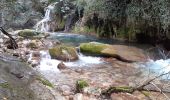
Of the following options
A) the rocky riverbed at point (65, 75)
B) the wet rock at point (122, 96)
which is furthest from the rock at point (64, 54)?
the wet rock at point (122, 96)

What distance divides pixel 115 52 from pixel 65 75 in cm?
287

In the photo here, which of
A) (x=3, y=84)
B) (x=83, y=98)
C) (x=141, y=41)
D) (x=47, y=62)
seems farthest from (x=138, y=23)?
(x=3, y=84)

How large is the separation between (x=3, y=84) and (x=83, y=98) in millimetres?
2708

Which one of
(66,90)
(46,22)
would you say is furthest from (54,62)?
(46,22)

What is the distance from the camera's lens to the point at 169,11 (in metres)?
10.4

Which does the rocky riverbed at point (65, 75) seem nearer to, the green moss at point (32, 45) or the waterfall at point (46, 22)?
the green moss at point (32, 45)

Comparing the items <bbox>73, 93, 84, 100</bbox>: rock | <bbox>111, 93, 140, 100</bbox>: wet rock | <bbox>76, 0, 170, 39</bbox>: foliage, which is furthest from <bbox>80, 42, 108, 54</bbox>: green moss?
<bbox>73, 93, 84, 100</bbox>: rock

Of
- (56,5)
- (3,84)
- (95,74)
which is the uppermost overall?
(56,5)

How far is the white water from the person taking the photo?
25.9 feet

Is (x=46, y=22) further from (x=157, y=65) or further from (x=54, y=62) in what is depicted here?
(x=157, y=65)

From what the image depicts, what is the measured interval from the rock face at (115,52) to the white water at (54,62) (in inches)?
12.0

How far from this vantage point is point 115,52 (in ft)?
31.2

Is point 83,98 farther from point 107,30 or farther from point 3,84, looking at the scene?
point 107,30

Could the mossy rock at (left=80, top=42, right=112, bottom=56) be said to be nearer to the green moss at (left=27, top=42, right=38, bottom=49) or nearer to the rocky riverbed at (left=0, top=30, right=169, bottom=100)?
the rocky riverbed at (left=0, top=30, right=169, bottom=100)
